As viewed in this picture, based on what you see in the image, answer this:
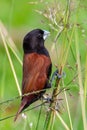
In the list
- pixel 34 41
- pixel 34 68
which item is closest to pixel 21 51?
pixel 34 41

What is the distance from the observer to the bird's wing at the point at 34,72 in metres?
2.86

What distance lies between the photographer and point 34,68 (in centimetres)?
292

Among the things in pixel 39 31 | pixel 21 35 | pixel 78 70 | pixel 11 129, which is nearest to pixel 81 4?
pixel 78 70

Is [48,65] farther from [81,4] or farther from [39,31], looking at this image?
[81,4]

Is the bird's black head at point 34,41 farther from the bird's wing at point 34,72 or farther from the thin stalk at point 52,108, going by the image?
the thin stalk at point 52,108

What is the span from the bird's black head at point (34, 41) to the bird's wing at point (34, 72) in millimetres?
87

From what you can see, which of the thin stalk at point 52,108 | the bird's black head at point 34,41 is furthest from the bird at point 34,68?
the thin stalk at point 52,108

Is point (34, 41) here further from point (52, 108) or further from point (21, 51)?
point (21, 51)

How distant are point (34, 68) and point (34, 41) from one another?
35cm

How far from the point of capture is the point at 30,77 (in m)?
2.87

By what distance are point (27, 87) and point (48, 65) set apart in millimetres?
217

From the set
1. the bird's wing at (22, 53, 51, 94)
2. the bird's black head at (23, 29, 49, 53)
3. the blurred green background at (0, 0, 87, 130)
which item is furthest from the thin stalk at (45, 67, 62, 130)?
the bird's black head at (23, 29, 49, 53)

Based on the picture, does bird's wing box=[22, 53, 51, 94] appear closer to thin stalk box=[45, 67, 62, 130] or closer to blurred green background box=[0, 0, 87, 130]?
blurred green background box=[0, 0, 87, 130]

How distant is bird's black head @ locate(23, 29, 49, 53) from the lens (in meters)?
3.19
